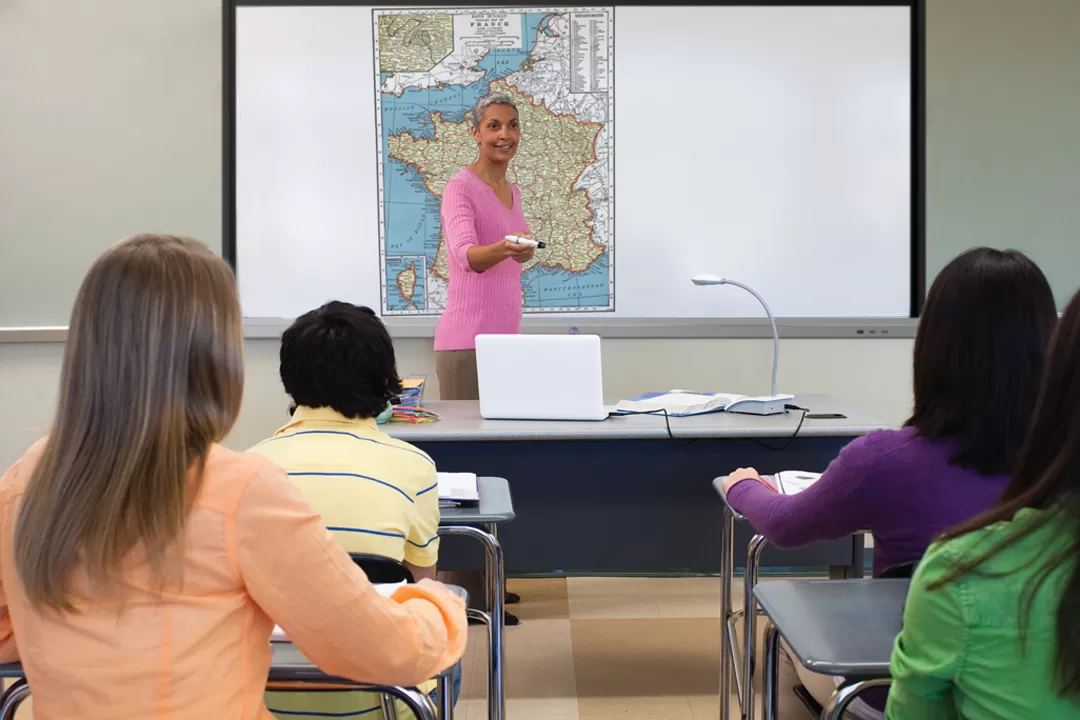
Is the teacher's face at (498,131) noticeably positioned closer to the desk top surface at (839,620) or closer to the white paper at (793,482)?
the white paper at (793,482)

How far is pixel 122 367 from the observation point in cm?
97

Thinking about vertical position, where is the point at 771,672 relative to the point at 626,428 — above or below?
below

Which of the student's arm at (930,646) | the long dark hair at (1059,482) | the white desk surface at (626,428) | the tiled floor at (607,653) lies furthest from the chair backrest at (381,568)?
the tiled floor at (607,653)

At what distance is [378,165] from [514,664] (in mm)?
2150

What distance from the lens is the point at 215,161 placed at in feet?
13.4

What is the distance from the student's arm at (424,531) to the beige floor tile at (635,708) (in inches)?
44.6

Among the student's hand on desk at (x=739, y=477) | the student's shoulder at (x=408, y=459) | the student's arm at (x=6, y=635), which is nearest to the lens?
the student's arm at (x=6, y=635)

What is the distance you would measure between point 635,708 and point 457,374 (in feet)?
4.59

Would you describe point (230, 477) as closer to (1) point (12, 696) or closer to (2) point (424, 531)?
(1) point (12, 696)

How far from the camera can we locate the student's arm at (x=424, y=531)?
167 centimetres

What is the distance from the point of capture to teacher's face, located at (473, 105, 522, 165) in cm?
349

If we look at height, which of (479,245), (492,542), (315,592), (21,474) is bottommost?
(492,542)

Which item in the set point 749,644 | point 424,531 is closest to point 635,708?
point 749,644

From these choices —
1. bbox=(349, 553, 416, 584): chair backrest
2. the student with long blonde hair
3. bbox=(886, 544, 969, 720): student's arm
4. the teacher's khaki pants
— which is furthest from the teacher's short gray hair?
bbox=(886, 544, 969, 720): student's arm
